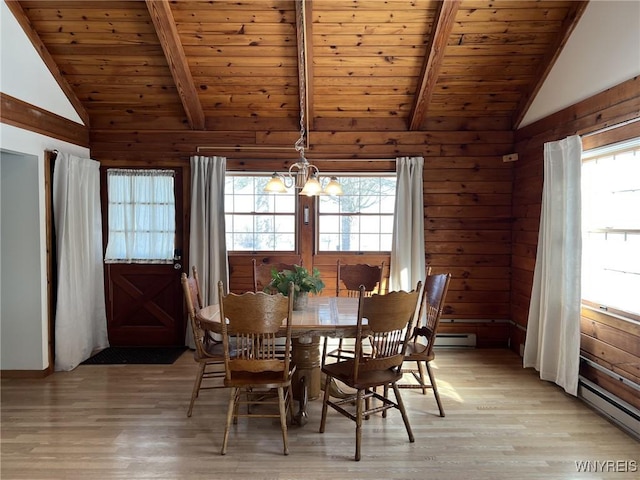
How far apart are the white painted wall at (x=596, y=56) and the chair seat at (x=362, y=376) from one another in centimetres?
265

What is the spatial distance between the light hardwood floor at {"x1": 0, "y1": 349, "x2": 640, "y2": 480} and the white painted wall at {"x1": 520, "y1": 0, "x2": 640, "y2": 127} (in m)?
2.50

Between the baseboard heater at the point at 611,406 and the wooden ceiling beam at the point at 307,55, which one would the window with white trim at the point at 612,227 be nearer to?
the baseboard heater at the point at 611,406

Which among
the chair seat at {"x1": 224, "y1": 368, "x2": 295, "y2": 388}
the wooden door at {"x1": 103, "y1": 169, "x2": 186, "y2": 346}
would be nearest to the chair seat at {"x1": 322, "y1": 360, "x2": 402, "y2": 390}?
the chair seat at {"x1": 224, "y1": 368, "x2": 295, "y2": 388}

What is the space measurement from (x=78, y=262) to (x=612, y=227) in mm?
4770

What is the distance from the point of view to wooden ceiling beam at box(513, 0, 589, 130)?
3492 millimetres

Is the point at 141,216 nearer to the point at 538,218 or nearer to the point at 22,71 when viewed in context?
the point at 22,71

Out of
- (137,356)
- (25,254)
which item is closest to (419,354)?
(137,356)

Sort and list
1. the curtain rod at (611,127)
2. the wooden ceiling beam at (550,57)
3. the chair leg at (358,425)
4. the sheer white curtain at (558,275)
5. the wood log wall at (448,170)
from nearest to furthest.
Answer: the chair leg at (358,425) → the curtain rod at (611,127) → the sheer white curtain at (558,275) → the wooden ceiling beam at (550,57) → the wood log wall at (448,170)

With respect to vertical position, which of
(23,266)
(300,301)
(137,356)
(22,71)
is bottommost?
(137,356)

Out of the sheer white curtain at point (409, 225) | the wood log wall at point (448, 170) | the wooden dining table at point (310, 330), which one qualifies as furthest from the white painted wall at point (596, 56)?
the wooden dining table at point (310, 330)

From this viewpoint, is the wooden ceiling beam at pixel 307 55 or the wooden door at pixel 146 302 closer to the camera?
the wooden ceiling beam at pixel 307 55

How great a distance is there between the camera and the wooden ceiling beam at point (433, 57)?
3418 mm

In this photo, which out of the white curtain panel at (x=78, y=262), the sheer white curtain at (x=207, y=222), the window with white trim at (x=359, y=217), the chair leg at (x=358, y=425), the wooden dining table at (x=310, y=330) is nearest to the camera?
the chair leg at (x=358, y=425)

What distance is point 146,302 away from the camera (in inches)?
189
